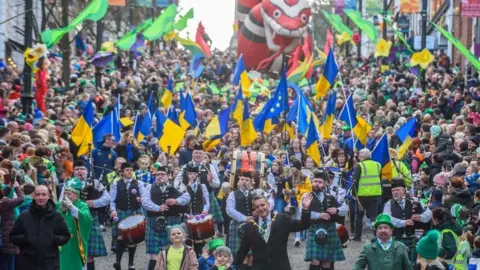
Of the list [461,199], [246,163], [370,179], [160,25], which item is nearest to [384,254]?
[461,199]

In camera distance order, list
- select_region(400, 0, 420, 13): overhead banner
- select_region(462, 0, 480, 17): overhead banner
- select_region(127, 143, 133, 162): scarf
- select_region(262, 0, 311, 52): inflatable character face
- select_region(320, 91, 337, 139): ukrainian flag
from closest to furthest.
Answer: select_region(127, 143, 133, 162): scarf < select_region(320, 91, 337, 139): ukrainian flag < select_region(462, 0, 480, 17): overhead banner < select_region(400, 0, 420, 13): overhead banner < select_region(262, 0, 311, 52): inflatable character face

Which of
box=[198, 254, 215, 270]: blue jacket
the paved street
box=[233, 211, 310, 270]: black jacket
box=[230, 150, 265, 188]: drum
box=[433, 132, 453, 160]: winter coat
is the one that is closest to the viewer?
box=[233, 211, 310, 270]: black jacket

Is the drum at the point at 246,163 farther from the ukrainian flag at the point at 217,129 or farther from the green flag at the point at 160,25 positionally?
the green flag at the point at 160,25

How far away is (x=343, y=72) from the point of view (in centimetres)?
5316

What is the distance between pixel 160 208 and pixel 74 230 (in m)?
2.04

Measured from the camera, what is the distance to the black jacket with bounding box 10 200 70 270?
14.6m

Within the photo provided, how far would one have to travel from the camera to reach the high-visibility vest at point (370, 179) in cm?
2117

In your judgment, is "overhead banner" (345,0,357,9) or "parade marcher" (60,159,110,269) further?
"overhead banner" (345,0,357,9)

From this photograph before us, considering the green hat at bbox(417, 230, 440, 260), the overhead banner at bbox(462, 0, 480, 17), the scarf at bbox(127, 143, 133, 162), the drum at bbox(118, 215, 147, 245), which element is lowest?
the drum at bbox(118, 215, 147, 245)

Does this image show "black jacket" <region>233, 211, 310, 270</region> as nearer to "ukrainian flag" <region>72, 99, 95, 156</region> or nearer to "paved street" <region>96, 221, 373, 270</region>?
"paved street" <region>96, 221, 373, 270</region>

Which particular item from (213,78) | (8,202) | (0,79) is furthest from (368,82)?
(8,202)

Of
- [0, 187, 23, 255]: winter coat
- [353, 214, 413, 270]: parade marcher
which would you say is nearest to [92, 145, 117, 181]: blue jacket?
[0, 187, 23, 255]: winter coat

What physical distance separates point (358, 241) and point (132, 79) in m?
21.6

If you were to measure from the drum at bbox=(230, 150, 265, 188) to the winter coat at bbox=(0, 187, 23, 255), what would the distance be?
17.0ft
